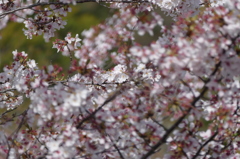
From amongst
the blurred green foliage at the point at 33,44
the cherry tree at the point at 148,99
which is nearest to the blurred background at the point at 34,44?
the blurred green foliage at the point at 33,44

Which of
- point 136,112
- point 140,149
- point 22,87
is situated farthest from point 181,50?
point 22,87

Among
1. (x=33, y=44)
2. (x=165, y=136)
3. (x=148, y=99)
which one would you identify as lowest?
(x=165, y=136)

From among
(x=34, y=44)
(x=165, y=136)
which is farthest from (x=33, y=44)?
(x=165, y=136)

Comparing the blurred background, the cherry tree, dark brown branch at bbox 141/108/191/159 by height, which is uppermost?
the blurred background

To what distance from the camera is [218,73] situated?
2.54m

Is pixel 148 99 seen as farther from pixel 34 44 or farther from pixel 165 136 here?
pixel 34 44

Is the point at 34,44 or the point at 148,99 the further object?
the point at 34,44

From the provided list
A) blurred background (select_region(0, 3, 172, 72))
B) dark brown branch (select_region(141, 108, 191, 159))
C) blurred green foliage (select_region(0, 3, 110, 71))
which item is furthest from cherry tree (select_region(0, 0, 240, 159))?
blurred green foliage (select_region(0, 3, 110, 71))

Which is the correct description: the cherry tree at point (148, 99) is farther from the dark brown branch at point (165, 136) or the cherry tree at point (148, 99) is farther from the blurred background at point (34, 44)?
the blurred background at point (34, 44)

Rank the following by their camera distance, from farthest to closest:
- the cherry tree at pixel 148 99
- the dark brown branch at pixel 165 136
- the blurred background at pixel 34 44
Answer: the blurred background at pixel 34 44, the dark brown branch at pixel 165 136, the cherry tree at pixel 148 99

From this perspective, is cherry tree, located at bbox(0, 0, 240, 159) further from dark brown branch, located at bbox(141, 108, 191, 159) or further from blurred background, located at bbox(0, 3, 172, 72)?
blurred background, located at bbox(0, 3, 172, 72)

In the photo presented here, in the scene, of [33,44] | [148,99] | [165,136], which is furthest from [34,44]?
[165,136]

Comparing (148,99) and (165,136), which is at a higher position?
(148,99)

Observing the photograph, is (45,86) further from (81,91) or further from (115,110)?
(115,110)
